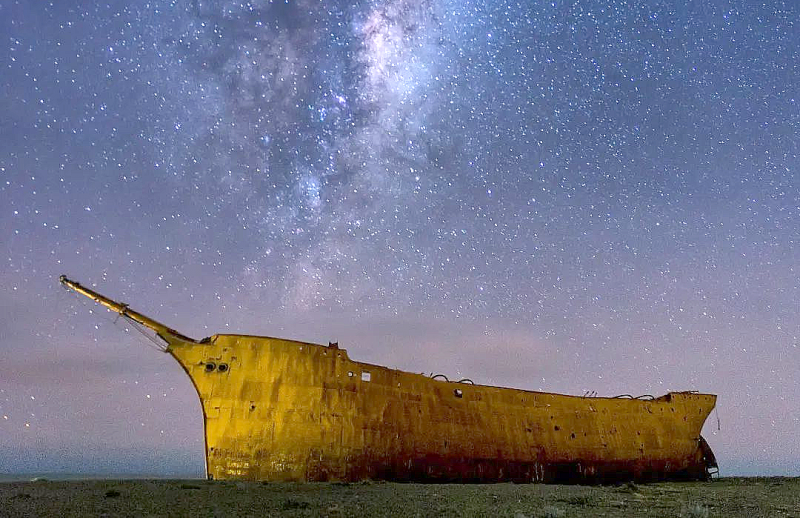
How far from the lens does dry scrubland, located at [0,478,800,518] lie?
8141 millimetres

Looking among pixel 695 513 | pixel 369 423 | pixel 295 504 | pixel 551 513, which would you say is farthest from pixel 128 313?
pixel 695 513

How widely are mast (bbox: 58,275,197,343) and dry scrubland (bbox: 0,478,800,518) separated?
463 cm

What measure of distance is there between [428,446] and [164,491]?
8.29 m

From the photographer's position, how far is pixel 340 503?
30.1ft

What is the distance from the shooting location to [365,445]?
1530 cm

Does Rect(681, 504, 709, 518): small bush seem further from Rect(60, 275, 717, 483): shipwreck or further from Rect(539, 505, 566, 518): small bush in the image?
Rect(60, 275, 717, 483): shipwreck

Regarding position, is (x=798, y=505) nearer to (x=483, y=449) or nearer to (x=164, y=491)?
(x=483, y=449)

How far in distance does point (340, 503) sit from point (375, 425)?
6575 millimetres

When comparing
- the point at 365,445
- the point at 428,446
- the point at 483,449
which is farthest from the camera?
the point at 483,449

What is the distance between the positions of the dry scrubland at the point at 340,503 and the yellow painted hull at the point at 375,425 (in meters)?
1.89

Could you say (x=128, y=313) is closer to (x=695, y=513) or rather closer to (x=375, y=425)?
(x=375, y=425)

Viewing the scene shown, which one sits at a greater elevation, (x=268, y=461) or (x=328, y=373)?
(x=328, y=373)

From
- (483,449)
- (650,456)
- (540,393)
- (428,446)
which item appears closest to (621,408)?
(650,456)

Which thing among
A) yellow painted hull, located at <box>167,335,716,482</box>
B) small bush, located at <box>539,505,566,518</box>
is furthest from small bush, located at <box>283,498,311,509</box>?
yellow painted hull, located at <box>167,335,716,482</box>
